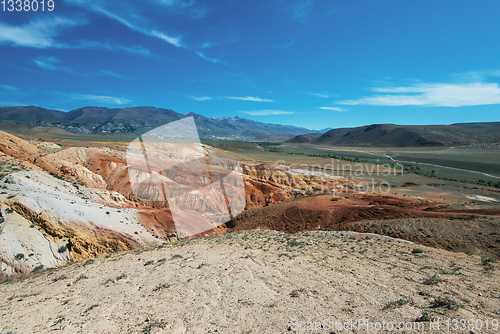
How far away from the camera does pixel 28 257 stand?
31.1 feet

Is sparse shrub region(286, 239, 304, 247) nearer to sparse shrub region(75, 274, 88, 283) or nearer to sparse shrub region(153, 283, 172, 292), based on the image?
sparse shrub region(153, 283, 172, 292)

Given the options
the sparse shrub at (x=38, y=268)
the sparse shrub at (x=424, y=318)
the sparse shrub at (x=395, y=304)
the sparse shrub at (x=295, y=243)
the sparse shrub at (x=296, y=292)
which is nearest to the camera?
the sparse shrub at (x=424, y=318)

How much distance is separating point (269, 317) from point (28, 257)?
10589 millimetres

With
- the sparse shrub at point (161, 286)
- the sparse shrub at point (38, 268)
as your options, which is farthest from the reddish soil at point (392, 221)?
the sparse shrub at point (38, 268)

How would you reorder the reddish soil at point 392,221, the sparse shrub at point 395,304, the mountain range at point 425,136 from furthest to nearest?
the mountain range at point 425,136 < the reddish soil at point 392,221 < the sparse shrub at point 395,304

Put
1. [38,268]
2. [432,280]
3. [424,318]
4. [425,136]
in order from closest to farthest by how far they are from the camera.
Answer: [424,318] → [432,280] → [38,268] → [425,136]

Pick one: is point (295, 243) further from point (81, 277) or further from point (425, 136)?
point (425, 136)

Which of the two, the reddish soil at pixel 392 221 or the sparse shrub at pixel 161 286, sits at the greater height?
the sparse shrub at pixel 161 286

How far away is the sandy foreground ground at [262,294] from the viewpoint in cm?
490

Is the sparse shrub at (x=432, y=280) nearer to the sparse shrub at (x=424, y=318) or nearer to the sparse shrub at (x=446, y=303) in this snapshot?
the sparse shrub at (x=446, y=303)

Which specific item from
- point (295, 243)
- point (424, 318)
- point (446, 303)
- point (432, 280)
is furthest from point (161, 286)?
point (432, 280)

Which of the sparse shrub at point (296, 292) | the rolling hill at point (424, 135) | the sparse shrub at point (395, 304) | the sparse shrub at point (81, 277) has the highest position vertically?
the rolling hill at point (424, 135)

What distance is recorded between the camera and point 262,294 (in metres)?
6.25

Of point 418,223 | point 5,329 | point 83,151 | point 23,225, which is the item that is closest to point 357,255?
point 418,223
